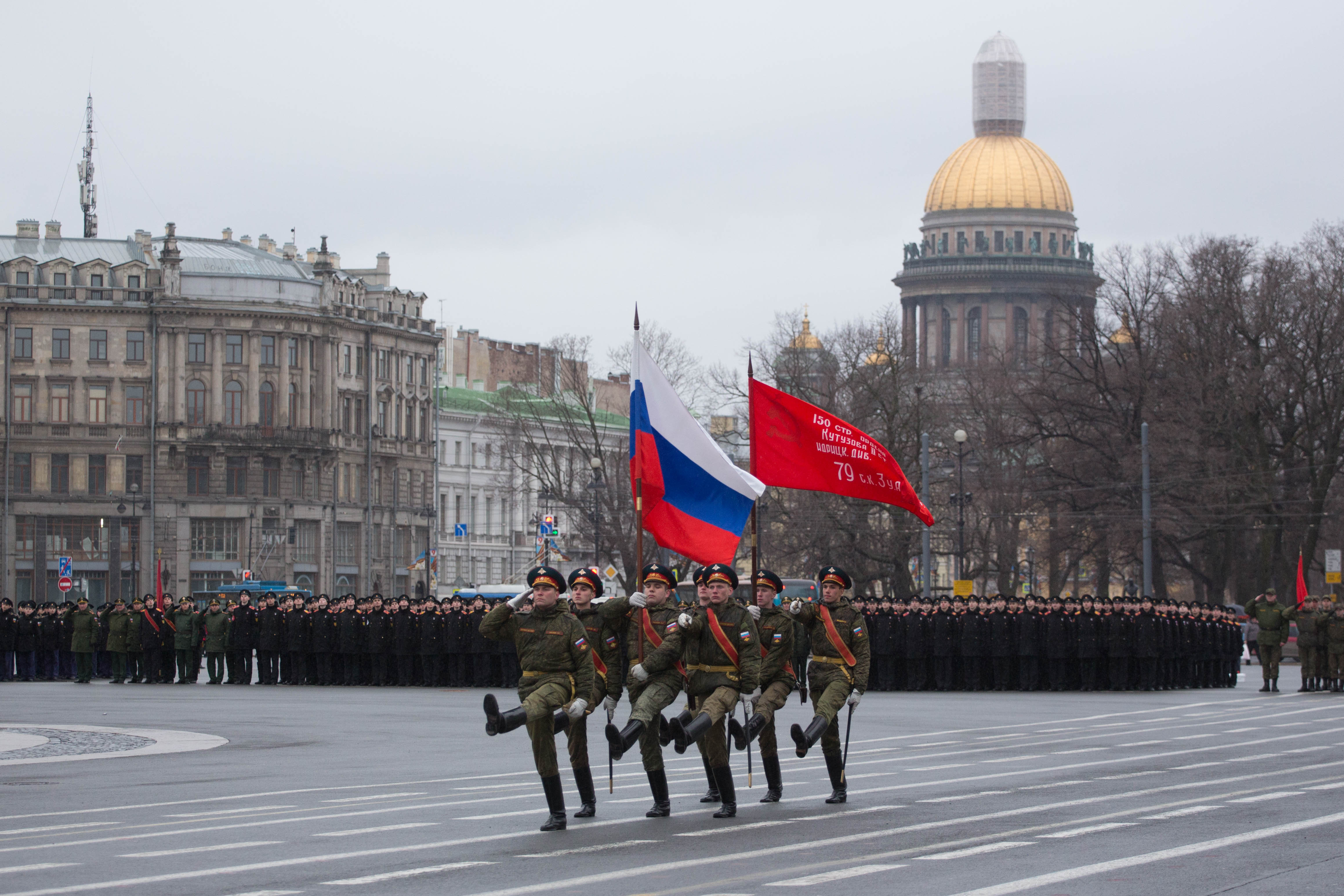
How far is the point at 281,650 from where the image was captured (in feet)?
116

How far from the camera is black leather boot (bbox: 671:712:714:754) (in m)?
13.5

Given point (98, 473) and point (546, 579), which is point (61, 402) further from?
point (546, 579)

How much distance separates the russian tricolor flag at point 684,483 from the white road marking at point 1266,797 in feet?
13.4

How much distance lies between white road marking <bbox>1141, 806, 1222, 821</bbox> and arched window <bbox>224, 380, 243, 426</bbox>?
87.3 meters

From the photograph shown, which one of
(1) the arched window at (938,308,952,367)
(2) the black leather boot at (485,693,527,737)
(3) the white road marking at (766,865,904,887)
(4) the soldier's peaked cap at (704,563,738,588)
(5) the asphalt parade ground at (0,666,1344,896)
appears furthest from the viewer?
(1) the arched window at (938,308,952,367)

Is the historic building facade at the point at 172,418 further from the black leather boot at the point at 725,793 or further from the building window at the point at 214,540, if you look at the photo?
the black leather boot at the point at 725,793

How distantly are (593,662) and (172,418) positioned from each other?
285 ft

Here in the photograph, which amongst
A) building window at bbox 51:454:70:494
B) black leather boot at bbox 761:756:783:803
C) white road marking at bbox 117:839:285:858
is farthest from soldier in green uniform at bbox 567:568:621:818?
building window at bbox 51:454:70:494

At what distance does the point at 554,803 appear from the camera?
13.2 meters

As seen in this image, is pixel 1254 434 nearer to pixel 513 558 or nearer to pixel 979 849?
pixel 979 849

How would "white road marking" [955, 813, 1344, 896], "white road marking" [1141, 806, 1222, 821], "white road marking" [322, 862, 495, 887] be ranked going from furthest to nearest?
"white road marking" [1141, 806, 1222, 821] < "white road marking" [322, 862, 495, 887] < "white road marking" [955, 813, 1344, 896]

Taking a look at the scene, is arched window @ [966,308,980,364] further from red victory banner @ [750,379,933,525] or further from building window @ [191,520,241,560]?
red victory banner @ [750,379,933,525]

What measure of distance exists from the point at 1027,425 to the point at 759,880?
177 ft

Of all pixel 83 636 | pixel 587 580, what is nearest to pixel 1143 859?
pixel 587 580
